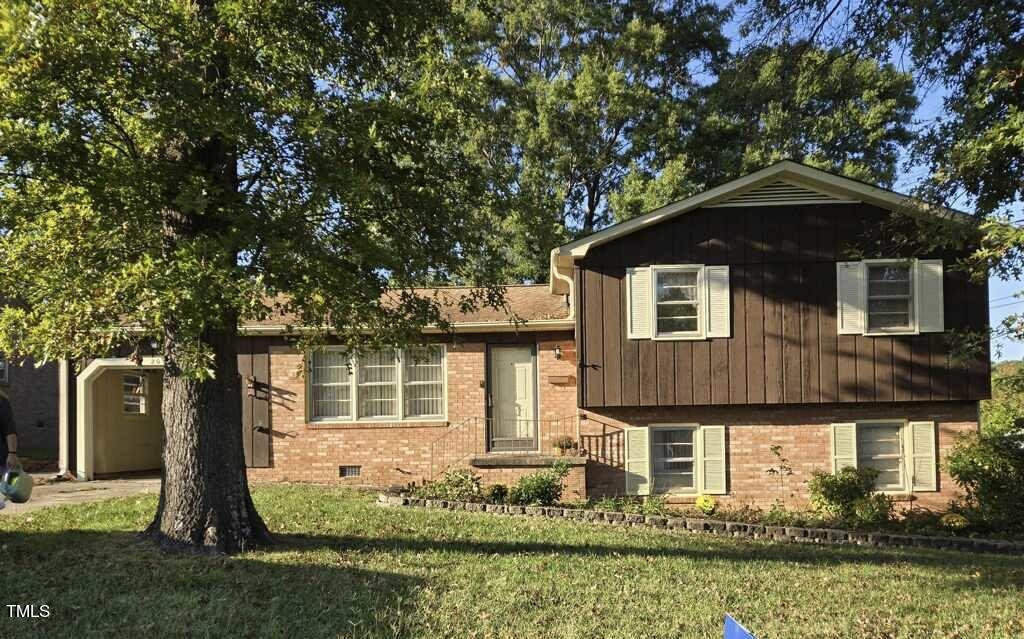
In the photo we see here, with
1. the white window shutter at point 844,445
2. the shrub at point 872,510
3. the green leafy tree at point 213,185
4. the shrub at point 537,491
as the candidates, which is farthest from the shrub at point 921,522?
the green leafy tree at point 213,185

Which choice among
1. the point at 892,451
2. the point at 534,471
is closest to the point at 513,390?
the point at 534,471

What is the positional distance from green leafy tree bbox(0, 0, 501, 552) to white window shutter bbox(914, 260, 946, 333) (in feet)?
28.0

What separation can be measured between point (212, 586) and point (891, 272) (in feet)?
38.5

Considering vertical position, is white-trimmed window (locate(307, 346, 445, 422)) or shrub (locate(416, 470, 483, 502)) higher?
white-trimmed window (locate(307, 346, 445, 422))

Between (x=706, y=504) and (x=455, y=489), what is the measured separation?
4.15m

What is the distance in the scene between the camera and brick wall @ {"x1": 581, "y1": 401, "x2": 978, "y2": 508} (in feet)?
45.8

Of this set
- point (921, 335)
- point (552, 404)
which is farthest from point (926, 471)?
point (552, 404)

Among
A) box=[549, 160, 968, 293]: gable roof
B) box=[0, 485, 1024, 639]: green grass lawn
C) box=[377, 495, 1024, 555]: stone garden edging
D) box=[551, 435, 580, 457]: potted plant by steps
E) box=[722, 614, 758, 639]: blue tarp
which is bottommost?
box=[377, 495, 1024, 555]: stone garden edging

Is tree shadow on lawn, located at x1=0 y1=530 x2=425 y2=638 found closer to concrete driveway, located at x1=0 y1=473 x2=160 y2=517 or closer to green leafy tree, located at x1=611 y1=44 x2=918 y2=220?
concrete driveway, located at x1=0 y1=473 x2=160 y2=517

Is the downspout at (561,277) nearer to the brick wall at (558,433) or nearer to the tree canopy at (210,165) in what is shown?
the brick wall at (558,433)

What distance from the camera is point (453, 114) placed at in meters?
8.42

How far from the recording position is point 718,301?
45.5ft

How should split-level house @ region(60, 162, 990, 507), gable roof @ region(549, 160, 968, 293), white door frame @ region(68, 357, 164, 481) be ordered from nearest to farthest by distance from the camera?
1. gable roof @ region(549, 160, 968, 293)
2. split-level house @ region(60, 162, 990, 507)
3. white door frame @ region(68, 357, 164, 481)

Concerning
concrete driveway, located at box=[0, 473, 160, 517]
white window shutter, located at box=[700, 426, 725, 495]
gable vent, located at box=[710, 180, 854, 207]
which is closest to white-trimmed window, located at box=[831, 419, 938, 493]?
white window shutter, located at box=[700, 426, 725, 495]
